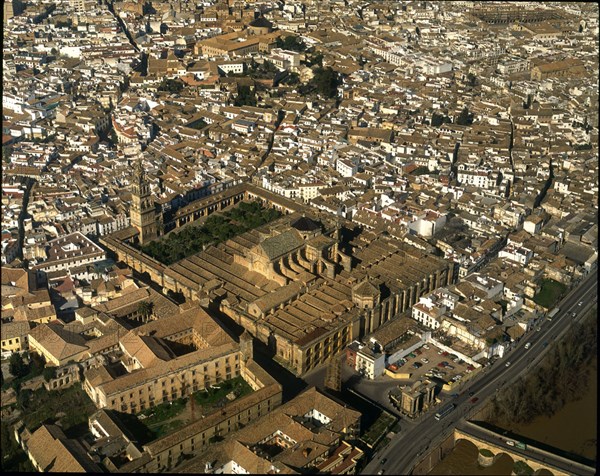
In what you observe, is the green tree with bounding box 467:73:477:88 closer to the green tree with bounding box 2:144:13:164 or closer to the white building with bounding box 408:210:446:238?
the white building with bounding box 408:210:446:238

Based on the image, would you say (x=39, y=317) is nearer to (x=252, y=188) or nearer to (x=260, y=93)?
(x=252, y=188)

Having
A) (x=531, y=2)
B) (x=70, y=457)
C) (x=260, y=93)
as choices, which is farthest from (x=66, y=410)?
(x=531, y=2)

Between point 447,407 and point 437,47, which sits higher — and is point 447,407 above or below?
below

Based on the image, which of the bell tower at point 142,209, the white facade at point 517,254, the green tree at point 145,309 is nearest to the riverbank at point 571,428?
the white facade at point 517,254

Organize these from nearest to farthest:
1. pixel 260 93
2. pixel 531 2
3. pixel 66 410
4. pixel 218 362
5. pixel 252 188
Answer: pixel 66 410, pixel 218 362, pixel 252 188, pixel 260 93, pixel 531 2

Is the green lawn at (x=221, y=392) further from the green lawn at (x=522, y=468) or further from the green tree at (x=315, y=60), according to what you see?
the green tree at (x=315, y=60)

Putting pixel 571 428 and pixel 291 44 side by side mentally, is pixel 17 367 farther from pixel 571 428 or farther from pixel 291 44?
pixel 291 44
